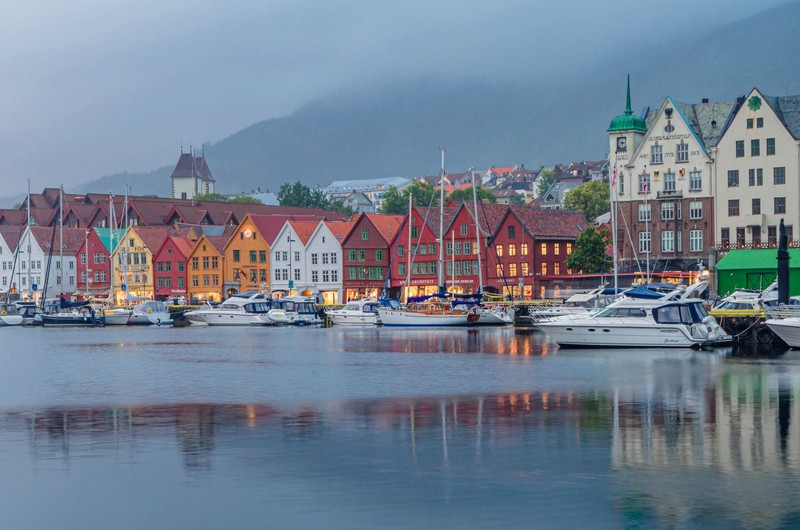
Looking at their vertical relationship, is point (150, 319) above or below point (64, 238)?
below

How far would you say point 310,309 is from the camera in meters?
112

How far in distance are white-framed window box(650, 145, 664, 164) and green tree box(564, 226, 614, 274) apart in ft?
33.3

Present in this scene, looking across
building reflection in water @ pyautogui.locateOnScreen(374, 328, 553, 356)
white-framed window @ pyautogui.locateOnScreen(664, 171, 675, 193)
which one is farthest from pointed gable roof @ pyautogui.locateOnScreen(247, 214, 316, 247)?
building reflection in water @ pyautogui.locateOnScreen(374, 328, 553, 356)

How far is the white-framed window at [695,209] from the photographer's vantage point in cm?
10826

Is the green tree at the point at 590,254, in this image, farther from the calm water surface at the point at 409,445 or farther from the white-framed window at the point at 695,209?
the calm water surface at the point at 409,445

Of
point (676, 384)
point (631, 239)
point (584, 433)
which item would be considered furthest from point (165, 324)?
point (584, 433)

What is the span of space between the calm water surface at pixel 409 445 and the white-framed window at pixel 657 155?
186 ft

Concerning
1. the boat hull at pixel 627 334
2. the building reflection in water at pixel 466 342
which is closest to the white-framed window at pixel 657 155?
the building reflection in water at pixel 466 342

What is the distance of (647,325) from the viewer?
61.4m

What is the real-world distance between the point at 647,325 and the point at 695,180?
1990 inches

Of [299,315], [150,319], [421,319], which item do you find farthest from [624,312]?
[150,319]

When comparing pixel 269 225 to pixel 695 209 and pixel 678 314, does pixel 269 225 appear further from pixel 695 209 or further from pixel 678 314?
pixel 678 314

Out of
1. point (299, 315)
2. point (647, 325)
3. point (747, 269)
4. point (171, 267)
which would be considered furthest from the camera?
point (171, 267)

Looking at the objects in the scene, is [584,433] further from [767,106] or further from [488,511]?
[767,106]
